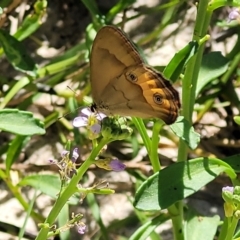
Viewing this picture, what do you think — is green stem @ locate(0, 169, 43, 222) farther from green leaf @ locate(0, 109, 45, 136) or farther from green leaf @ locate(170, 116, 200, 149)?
green leaf @ locate(170, 116, 200, 149)

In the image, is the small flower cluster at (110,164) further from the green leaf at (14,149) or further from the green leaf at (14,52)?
the green leaf at (14,52)

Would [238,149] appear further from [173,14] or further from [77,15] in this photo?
[77,15]

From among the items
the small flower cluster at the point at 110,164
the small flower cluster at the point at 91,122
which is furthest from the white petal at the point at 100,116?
the small flower cluster at the point at 110,164

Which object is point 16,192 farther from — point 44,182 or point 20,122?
point 20,122

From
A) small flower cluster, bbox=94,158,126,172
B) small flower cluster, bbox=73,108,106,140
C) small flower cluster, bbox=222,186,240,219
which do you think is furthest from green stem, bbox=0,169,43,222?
small flower cluster, bbox=222,186,240,219

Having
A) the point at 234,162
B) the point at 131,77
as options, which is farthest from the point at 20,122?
the point at 234,162

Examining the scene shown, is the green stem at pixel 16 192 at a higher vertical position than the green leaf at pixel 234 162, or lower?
higher
